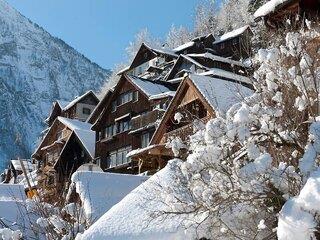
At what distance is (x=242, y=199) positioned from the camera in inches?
297

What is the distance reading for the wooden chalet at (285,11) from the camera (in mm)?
13945

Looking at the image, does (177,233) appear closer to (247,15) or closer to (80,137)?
(80,137)

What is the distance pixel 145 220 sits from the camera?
9016 millimetres

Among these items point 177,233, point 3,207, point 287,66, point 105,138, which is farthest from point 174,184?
point 105,138

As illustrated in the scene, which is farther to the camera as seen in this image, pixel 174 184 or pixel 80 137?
pixel 80 137

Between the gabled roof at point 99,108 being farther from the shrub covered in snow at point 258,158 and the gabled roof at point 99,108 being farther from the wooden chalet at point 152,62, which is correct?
the shrub covered in snow at point 258,158

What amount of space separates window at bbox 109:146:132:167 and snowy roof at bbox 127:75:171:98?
13.2 ft

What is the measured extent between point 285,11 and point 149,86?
23.9 metres

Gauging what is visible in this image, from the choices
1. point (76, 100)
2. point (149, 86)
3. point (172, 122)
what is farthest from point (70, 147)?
point (172, 122)

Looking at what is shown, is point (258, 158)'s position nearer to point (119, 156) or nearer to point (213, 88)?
point (213, 88)

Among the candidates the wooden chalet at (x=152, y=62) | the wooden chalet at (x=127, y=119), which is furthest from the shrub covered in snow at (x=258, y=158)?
the wooden chalet at (x=152, y=62)

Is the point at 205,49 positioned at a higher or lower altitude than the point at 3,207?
higher

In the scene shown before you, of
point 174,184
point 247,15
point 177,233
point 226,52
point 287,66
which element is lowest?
point 177,233

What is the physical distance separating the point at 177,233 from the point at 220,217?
85cm
